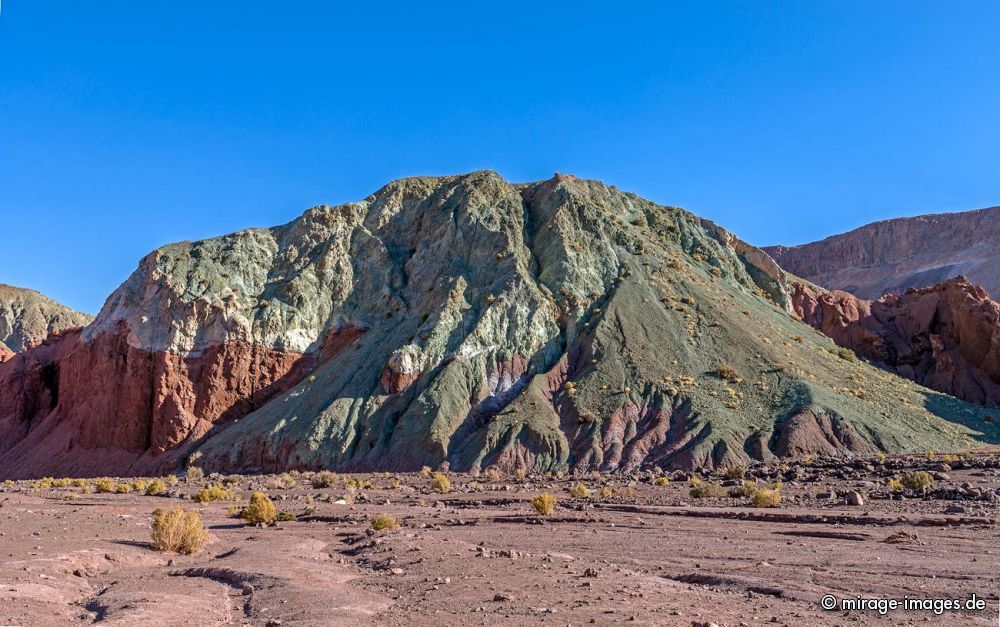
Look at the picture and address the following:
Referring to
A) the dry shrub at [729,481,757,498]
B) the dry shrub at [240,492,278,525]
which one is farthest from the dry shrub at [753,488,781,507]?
the dry shrub at [240,492,278,525]

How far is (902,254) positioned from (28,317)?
6478 inches

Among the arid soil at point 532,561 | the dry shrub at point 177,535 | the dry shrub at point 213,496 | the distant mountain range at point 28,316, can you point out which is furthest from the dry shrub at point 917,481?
the distant mountain range at point 28,316

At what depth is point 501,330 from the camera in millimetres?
54281

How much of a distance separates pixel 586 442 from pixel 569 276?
18198 millimetres

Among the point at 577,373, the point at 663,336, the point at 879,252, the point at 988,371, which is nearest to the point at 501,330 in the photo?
the point at 577,373

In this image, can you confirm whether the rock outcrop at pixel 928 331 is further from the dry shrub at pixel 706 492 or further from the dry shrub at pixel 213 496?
the dry shrub at pixel 213 496

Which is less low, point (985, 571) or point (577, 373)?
point (577, 373)

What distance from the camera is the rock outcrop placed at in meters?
63.8

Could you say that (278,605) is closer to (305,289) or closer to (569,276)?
(569,276)

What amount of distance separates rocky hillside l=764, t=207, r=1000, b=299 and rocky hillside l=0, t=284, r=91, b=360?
14240 centimetres

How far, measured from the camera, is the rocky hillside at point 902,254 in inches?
5443

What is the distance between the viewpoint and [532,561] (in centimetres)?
1456

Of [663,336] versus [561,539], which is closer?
[561,539]

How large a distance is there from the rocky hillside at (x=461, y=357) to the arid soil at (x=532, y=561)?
16779 millimetres
